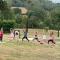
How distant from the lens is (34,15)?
197 feet

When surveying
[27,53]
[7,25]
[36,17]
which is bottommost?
[36,17]

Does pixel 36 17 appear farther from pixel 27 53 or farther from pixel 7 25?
pixel 27 53

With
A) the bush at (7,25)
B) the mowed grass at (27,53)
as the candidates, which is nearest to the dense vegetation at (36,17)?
the bush at (7,25)

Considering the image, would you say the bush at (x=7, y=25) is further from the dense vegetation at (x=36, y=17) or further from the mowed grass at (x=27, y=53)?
the mowed grass at (x=27, y=53)

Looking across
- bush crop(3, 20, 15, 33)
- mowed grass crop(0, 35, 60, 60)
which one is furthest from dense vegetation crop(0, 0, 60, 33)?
mowed grass crop(0, 35, 60, 60)

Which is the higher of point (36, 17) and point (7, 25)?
point (7, 25)

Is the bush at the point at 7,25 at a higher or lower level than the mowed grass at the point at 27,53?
lower

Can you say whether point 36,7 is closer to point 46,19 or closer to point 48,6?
point 46,19

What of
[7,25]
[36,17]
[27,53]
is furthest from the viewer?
[36,17]

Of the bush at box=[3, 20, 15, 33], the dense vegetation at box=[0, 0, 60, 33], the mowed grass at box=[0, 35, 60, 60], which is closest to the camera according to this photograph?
the mowed grass at box=[0, 35, 60, 60]

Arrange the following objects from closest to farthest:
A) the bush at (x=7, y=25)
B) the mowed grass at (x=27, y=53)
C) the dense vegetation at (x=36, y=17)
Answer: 1. the mowed grass at (x=27, y=53)
2. the bush at (x=7, y=25)
3. the dense vegetation at (x=36, y=17)

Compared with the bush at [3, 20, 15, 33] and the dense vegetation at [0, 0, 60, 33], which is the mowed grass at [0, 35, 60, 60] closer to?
the bush at [3, 20, 15, 33]

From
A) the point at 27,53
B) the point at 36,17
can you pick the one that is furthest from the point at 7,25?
the point at 27,53

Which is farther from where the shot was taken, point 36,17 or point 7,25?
point 36,17
